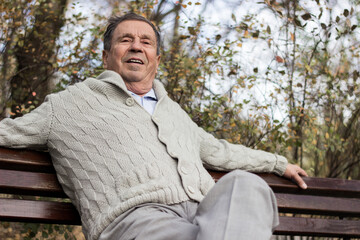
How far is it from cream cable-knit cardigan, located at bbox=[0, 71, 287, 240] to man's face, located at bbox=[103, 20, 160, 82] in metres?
0.19

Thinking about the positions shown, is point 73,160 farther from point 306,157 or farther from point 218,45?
point 306,157

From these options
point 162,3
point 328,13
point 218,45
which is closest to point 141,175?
point 218,45

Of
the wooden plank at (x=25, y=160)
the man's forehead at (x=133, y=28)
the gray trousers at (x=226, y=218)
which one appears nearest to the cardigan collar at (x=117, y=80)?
the man's forehead at (x=133, y=28)

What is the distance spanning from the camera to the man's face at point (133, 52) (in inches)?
122

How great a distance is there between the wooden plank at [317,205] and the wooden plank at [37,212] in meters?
1.43

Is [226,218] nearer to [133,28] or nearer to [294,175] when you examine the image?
[294,175]

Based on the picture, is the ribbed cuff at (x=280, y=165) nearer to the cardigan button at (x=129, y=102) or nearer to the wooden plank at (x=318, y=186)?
the wooden plank at (x=318, y=186)

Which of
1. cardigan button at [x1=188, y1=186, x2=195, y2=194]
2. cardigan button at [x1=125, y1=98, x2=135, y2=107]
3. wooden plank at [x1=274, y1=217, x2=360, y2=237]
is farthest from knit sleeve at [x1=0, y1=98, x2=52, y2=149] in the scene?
wooden plank at [x1=274, y1=217, x2=360, y2=237]

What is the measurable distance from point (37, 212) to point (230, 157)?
1271mm

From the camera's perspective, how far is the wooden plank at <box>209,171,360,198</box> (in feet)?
11.0

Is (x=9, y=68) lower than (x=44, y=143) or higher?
higher

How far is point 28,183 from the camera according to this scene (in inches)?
104

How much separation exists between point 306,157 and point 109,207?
3712mm

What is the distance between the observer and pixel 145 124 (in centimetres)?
277
